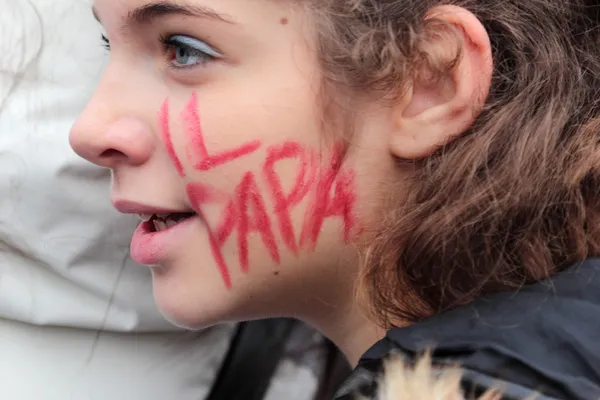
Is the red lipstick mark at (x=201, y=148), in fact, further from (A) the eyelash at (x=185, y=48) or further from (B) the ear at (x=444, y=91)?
(B) the ear at (x=444, y=91)

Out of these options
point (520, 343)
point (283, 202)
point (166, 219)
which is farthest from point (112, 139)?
point (520, 343)

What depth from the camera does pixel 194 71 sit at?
995 mm

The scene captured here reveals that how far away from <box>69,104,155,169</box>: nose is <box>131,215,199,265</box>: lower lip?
109 mm

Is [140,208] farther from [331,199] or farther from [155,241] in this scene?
[331,199]

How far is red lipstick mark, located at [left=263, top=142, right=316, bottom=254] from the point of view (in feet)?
3.23

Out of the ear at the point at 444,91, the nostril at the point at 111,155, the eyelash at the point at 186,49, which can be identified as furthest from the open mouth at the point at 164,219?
the ear at the point at 444,91

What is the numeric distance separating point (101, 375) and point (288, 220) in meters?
0.50

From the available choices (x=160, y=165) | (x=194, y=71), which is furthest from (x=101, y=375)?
(x=194, y=71)

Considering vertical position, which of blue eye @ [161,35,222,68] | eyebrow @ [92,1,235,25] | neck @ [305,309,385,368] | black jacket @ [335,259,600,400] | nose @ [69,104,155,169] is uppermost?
eyebrow @ [92,1,235,25]

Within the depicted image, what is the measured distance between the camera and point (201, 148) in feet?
3.25

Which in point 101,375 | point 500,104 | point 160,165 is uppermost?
point 500,104

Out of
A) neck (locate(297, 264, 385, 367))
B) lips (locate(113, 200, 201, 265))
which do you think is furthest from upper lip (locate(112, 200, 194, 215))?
neck (locate(297, 264, 385, 367))

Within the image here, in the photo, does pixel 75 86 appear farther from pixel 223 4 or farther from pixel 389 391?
pixel 389 391

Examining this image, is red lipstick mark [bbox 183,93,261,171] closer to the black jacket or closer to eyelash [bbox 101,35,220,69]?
eyelash [bbox 101,35,220,69]
